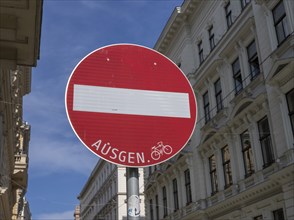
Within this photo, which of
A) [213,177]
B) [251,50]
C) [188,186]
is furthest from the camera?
[188,186]

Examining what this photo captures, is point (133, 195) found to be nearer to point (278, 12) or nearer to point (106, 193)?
point (278, 12)

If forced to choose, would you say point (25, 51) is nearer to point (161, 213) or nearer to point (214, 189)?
point (214, 189)

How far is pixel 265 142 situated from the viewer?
1692cm

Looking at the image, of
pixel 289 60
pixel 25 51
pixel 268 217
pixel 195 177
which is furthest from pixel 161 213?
pixel 25 51

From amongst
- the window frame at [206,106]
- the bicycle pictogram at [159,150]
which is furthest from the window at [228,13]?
the bicycle pictogram at [159,150]

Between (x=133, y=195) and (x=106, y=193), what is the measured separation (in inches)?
2186

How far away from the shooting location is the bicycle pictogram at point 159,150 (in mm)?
2502

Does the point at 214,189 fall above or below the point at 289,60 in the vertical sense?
below

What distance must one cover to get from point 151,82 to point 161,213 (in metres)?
27.0

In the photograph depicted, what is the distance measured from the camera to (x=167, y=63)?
2.82 meters

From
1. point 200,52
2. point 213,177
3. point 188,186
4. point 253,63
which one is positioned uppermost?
point 200,52

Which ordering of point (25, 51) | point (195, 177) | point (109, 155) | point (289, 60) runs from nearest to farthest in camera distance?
point (109, 155), point (25, 51), point (289, 60), point (195, 177)

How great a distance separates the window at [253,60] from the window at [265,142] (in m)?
2.13

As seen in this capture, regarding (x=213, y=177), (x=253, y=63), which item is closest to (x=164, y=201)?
(x=213, y=177)
